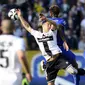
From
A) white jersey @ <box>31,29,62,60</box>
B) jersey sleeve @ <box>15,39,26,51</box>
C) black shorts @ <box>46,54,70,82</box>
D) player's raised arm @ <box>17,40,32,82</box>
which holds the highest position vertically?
jersey sleeve @ <box>15,39,26,51</box>

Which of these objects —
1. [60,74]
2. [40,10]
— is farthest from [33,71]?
[40,10]

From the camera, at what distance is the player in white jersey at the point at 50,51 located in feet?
35.1

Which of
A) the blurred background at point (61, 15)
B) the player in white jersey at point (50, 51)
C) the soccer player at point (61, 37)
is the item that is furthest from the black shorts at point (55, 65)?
the blurred background at point (61, 15)

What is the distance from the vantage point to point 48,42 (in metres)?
10.8

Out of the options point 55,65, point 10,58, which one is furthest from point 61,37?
point 10,58

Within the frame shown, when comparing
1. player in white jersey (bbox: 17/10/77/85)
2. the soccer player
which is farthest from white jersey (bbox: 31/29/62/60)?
the soccer player

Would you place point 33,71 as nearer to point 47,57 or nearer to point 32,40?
point 32,40

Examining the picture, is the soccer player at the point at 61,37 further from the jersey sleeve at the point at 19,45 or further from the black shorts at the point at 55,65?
the jersey sleeve at the point at 19,45

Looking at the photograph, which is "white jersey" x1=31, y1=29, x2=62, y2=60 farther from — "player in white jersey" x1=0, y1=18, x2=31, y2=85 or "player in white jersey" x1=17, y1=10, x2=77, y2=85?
"player in white jersey" x1=0, y1=18, x2=31, y2=85

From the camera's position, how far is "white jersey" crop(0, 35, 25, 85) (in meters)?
7.24

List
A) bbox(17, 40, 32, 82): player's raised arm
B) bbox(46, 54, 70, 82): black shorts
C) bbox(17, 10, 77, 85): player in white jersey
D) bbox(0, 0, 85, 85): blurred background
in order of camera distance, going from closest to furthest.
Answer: bbox(17, 40, 32, 82): player's raised arm
bbox(17, 10, 77, 85): player in white jersey
bbox(46, 54, 70, 82): black shorts
bbox(0, 0, 85, 85): blurred background

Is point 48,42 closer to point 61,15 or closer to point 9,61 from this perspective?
point 9,61

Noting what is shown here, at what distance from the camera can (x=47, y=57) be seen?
11.0 m

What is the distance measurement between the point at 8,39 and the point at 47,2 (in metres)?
9.81
